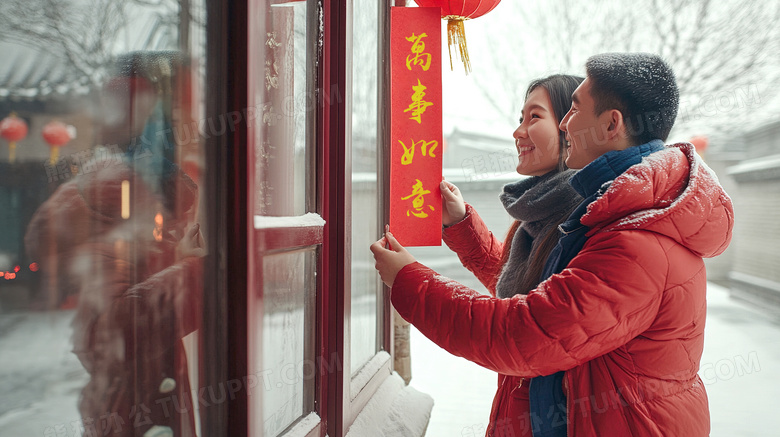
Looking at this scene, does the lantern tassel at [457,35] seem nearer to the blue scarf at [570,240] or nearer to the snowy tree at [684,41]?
the blue scarf at [570,240]

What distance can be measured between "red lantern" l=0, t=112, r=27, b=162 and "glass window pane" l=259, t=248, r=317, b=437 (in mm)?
514

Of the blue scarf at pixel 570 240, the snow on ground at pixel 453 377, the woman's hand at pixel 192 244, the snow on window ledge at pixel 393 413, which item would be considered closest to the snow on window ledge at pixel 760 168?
the snow on ground at pixel 453 377

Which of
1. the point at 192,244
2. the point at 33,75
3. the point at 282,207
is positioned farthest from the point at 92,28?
the point at 282,207

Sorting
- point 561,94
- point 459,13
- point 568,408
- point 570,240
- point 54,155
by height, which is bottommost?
point 568,408

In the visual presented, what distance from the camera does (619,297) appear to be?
0.84 meters

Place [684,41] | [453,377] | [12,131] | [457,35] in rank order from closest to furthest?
[12,131] < [457,35] < [453,377] < [684,41]

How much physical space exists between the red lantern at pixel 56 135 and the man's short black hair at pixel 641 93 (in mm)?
930

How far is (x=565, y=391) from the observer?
0.98 metres

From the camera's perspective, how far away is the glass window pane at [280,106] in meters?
0.96

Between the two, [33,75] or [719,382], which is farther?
[719,382]

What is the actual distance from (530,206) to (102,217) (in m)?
0.91

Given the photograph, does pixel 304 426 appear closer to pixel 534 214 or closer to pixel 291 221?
pixel 291 221

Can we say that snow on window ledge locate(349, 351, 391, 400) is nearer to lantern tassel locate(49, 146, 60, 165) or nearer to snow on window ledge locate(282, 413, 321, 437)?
snow on window ledge locate(282, 413, 321, 437)

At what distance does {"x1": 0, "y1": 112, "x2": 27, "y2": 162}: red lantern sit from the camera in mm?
535
